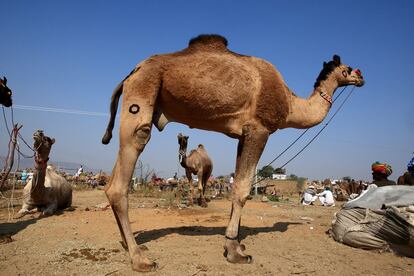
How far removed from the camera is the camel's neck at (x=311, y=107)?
19.6 ft

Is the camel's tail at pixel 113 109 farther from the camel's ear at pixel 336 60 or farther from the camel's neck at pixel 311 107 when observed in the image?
the camel's ear at pixel 336 60

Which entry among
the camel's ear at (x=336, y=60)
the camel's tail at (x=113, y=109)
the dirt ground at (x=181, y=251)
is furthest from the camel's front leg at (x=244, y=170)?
the camel's ear at (x=336, y=60)

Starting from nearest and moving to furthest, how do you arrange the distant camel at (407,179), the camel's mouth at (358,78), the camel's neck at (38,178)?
the camel's mouth at (358,78)
the distant camel at (407,179)
the camel's neck at (38,178)

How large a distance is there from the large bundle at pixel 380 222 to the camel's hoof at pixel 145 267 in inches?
137

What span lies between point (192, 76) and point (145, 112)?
86cm

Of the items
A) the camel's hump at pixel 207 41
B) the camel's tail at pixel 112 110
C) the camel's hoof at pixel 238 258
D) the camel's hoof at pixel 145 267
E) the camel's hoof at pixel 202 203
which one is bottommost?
the camel's hoof at pixel 145 267

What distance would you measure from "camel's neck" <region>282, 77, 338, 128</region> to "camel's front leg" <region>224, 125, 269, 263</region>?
1.00 meters

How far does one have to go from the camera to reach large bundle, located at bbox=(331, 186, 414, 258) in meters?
5.11

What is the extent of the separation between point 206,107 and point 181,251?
2110 millimetres

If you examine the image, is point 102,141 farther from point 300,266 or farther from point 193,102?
point 300,266

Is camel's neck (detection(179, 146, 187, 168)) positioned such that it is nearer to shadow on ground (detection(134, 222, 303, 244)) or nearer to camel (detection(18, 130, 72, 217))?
camel (detection(18, 130, 72, 217))

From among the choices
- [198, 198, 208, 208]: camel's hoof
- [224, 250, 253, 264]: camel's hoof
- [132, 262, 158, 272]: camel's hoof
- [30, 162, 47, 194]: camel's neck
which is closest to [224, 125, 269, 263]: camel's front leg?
[224, 250, 253, 264]: camel's hoof

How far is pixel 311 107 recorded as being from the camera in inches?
246

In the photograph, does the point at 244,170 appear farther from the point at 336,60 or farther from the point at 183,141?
the point at 183,141
